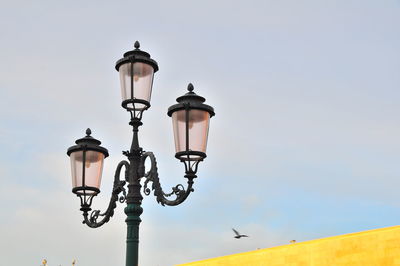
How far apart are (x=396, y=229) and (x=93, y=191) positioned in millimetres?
7901

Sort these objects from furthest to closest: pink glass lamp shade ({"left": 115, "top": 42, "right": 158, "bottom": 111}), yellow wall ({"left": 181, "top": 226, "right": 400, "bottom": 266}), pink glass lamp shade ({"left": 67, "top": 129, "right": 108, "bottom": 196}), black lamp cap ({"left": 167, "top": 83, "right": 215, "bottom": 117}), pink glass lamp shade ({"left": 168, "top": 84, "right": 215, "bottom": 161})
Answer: yellow wall ({"left": 181, "top": 226, "right": 400, "bottom": 266})
pink glass lamp shade ({"left": 67, "top": 129, "right": 108, "bottom": 196})
pink glass lamp shade ({"left": 115, "top": 42, "right": 158, "bottom": 111})
black lamp cap ({"left": 167, "top": 83, "right": 215, "bottom": 117})
pink glass lamp shade ({"left": 168, "top": 84, "right": 215, "bottom": 161})

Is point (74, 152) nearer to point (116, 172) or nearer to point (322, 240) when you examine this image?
point (116, 172)

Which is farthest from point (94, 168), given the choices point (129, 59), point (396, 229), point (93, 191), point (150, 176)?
point (396, 229)

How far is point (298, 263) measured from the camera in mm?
15641

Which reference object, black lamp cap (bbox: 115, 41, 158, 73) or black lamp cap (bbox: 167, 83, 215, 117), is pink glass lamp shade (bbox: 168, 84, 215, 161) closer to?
black lamp cap (bbox: 167, 83, 215, 117)

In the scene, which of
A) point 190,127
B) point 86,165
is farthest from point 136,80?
point 86,165

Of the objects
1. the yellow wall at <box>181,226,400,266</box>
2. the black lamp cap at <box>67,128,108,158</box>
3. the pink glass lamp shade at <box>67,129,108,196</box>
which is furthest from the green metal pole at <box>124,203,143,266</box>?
the yellow wall at <box>181,226,400,266</box>

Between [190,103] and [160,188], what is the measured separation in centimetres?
102

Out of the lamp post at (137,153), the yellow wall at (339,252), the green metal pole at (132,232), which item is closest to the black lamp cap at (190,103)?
the lamp post at (137,153)

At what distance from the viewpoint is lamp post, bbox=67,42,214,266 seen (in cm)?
725

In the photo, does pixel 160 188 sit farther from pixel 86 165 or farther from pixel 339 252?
pixel 339 252

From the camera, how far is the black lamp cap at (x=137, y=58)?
25.0 feet

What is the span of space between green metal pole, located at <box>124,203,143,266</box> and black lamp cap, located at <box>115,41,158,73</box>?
161cm

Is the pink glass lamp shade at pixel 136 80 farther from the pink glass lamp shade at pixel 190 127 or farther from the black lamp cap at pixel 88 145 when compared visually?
the black lamp cap at pixel 88 145
